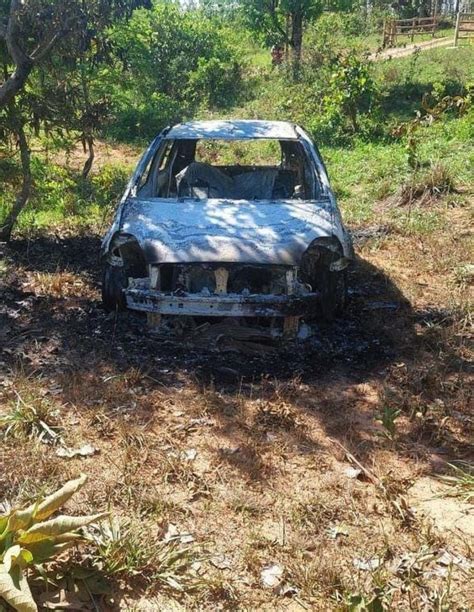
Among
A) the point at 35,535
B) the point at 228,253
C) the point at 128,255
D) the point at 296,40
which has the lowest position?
the point at 35,535

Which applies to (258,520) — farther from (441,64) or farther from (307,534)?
(441,64)

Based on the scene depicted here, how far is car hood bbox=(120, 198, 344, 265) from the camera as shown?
15.1 feet

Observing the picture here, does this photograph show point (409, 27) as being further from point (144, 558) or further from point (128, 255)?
point (144, 558)

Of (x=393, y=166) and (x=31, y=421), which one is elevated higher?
(x=393, y=166)

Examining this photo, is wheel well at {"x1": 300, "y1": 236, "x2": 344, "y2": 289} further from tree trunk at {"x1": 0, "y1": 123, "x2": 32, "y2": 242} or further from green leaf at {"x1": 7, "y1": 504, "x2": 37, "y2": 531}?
tree trunk at {"x1": 0, "y1": 123, "x2": 32, "y2": 242}

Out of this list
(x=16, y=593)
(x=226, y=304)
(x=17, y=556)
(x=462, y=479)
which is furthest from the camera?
(x=226, y=304)

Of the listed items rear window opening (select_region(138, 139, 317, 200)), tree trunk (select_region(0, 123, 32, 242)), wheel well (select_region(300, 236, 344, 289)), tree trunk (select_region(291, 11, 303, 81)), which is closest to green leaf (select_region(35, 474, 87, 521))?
wheel well (select_region(300, 236, 344, 289))

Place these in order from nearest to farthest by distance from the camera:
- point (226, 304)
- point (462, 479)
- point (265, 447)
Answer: point (462, 479), point (265, 447), point (226, 304)

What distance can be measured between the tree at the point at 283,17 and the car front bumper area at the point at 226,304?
17.4 metres

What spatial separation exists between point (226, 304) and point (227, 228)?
2.21 feet

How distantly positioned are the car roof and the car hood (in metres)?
0.87

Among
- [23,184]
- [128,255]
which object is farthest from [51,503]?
[23,184]

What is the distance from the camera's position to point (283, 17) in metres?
22.1

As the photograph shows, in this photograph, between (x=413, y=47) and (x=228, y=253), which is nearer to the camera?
(x=228, y=253)
